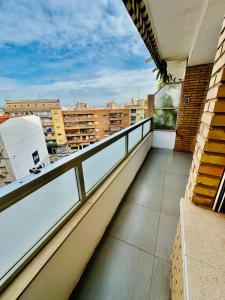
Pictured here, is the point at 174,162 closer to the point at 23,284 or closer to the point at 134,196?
the point at 134,196

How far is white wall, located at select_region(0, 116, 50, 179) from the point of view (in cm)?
788

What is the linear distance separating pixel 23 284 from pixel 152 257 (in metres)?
1.23

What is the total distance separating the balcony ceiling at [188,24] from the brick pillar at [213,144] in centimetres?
131

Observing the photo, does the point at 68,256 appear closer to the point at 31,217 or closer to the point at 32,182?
the point at 31,217

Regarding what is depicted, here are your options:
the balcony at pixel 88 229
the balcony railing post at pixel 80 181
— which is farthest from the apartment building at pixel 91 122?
the balcony railing post at pixel 80 181

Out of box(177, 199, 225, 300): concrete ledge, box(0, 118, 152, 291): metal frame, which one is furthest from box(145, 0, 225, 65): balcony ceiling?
box(177, 199, 225, 300): concrete ledge

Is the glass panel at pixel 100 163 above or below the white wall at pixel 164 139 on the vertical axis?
above

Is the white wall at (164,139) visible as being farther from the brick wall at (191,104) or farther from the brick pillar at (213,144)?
the brick pillar at (213,144)

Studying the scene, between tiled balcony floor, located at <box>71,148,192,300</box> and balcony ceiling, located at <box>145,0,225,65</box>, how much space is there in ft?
8.36

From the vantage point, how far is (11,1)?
223 centimetres

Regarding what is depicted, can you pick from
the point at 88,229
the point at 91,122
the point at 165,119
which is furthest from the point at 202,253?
the point at 91,122

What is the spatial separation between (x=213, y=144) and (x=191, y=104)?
3.54 metres

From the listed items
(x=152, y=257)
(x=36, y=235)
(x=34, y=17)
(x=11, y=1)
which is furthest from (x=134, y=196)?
(x=34, y=17)

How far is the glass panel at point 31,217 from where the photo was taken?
2.16 feet
